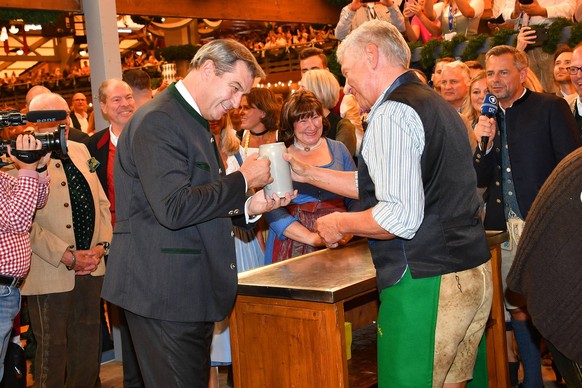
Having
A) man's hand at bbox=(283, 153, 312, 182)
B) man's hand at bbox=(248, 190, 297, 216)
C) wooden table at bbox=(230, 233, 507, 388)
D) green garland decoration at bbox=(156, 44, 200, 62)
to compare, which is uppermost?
green garland decoration at bbox=(156, 44, 200, 62)

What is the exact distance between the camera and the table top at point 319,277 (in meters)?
3.01

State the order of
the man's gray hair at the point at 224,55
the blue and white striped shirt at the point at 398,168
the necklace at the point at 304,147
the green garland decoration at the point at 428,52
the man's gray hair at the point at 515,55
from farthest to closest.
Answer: the green garland decoration at the point at 428,52, the necklace at the point at 304,147, the man's gray hair at the point at 515,55, the man's gray hair at the point at 224,55, the blue and white striped shirt at the point at 398,168

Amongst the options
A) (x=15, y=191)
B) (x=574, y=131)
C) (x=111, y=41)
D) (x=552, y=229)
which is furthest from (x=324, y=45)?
(x=552, y=229)

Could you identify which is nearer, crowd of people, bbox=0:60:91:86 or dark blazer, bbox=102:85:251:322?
dark blazer, bbox=102:85:251:322

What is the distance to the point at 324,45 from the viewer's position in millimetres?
11094

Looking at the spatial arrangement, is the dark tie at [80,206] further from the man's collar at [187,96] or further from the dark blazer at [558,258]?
the dark blazer at [558,258]

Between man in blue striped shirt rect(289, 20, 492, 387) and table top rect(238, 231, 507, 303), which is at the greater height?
man in blue striped shirt rect(289, 20, 492, 387)

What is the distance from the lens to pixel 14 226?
3266mm

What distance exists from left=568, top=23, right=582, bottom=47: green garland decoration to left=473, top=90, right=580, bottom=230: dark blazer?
184 centimetres

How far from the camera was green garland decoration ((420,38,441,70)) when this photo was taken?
6.87 meters

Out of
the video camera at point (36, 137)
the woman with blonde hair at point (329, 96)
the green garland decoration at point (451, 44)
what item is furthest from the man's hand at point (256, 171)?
the green garland decoration at point (451, 44)

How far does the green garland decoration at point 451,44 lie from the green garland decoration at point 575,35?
1.09m

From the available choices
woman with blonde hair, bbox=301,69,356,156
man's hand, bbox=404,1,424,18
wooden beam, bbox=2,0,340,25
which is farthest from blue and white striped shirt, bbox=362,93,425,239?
wooden beam, bbox=2,0,340,25

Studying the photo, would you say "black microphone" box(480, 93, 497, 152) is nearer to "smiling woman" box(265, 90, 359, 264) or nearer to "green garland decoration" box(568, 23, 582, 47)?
"smiling woman" box(265, 90, 359, 264)
